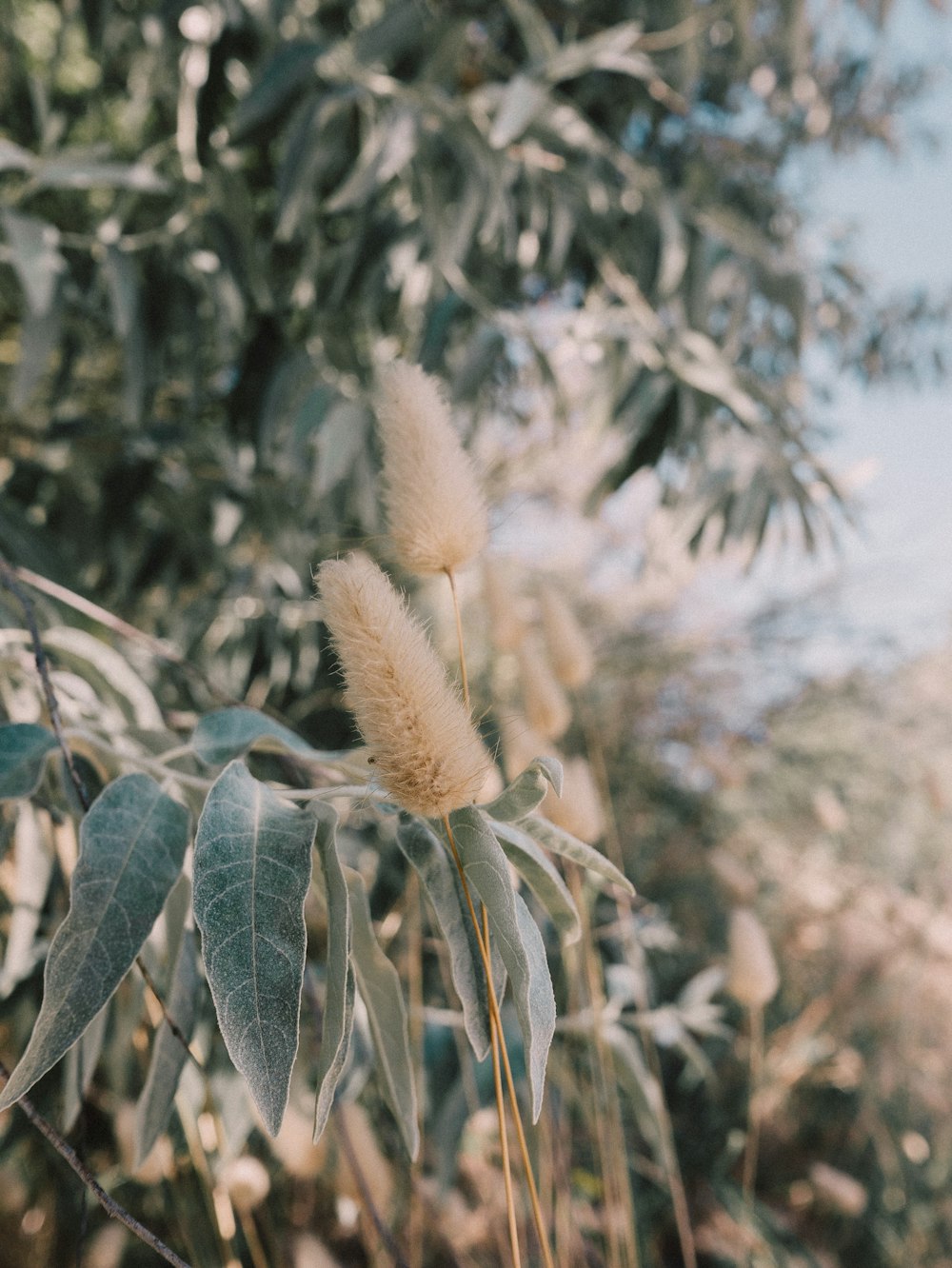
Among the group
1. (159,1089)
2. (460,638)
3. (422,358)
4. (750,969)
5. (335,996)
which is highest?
(422,358)

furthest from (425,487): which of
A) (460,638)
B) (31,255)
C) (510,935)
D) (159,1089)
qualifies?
(31,255)

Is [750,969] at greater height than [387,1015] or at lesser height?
lesser

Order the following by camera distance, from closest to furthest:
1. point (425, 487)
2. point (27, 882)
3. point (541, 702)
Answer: point (425, 487)
point (27, 882)
point (541, 702)

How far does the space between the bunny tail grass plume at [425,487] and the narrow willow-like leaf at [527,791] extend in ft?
0.35

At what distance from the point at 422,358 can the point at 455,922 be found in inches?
32.1

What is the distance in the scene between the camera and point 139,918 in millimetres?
318

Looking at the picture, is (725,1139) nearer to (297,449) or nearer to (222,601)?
(222,601)

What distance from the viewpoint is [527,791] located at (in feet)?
1.09

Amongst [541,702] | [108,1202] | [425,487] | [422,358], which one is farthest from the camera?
[422,358]

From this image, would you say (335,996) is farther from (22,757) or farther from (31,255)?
(31,255)

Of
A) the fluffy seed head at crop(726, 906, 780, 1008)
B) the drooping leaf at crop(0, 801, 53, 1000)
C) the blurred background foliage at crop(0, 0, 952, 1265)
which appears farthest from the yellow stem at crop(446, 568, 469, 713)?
the fluffy seed head at crop(726, 906, 780, 1008)

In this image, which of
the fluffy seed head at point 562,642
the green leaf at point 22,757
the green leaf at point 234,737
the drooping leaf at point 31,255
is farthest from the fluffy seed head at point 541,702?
the drooping leaf at point 31,255

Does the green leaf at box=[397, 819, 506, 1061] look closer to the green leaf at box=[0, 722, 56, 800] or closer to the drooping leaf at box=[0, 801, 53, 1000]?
the green leaf at box=[0, 722, 56, 800]

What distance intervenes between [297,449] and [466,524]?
2.28 ft
